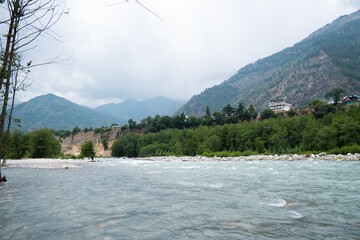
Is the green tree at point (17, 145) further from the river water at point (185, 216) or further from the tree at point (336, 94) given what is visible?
the tree at point (336, 94)

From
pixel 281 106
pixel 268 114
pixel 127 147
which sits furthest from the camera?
pixel 281 106

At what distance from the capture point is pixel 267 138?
2422 inches

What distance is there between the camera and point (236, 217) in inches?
214

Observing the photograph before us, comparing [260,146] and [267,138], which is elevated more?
[267,138]

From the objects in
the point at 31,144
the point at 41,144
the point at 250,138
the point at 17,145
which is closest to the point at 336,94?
the point at 250,138

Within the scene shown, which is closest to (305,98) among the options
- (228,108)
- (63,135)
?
(228,108)

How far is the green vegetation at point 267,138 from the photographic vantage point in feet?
144

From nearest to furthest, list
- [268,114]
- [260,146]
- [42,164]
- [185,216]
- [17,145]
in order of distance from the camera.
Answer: [185,216] < [42,164] < [17,145] < [260,146] < [268,114]

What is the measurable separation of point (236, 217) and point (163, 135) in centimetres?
9341

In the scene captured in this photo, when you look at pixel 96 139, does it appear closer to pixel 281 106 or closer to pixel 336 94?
pixel 281 106

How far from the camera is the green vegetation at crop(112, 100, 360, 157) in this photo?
43.8m

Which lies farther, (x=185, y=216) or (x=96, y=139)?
(x=96, y=139)

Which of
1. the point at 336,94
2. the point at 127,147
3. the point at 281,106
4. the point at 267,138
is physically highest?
the point at 281,106

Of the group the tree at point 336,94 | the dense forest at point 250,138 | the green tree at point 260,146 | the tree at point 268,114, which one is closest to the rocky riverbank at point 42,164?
the dense forest at point 250,138
